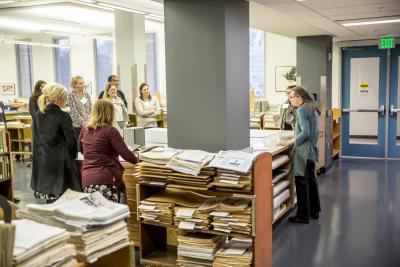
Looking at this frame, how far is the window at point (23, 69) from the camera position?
49.3 feet

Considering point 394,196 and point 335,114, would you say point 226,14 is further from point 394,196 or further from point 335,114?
point 335,114

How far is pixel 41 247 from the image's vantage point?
1.55m

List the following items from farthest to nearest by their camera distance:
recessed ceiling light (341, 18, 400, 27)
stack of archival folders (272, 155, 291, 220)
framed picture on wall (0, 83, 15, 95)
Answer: framed picture on wall (0, 83, 15, 95), recessed ceiling light (341, 18, 400, 27), stack of archival folders (272, 155, 291, 220)

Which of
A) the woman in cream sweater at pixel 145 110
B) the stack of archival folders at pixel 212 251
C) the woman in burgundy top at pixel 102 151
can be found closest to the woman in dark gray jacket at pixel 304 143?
the stack of archival folders at pixel 212 251

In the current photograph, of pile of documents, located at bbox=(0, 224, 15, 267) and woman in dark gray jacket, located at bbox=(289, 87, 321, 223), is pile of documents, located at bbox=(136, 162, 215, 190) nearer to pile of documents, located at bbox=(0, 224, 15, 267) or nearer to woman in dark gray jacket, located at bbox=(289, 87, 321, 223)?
woman in dark gray jacket, located at bbox=(289, 87, 321, 223)

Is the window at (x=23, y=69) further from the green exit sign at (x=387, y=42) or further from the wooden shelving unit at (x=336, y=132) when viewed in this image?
the green exit sign at (x=387, y=42)

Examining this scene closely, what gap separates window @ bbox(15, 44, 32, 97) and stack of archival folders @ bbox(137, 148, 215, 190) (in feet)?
41.2

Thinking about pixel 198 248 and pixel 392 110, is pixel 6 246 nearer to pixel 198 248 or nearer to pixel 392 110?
pixel 198 248

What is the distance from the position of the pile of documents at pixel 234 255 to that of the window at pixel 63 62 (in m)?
12.0

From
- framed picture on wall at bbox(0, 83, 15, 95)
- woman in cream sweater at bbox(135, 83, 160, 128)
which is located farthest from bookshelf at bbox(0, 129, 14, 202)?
framed picture on wall at bbox(0, 83, 15, 95)

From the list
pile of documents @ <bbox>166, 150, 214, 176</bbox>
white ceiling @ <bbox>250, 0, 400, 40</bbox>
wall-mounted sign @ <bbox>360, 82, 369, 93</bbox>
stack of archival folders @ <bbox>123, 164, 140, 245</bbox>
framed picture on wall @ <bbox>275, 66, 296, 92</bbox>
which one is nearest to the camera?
pile of documents @ <bbox>166, 150, 214, 176</bbox>

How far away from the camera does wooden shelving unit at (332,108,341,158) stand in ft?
32.0

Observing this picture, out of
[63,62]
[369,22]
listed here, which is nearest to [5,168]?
[369,22]

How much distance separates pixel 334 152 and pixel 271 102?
7.50 feet
